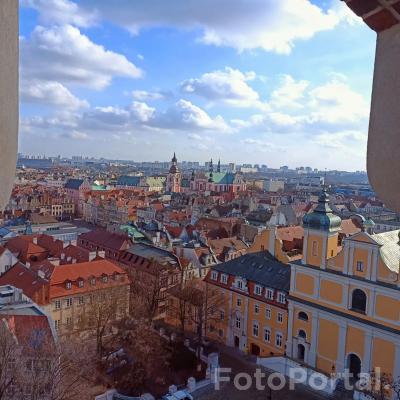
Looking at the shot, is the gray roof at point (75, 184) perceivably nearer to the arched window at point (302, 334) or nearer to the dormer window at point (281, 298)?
the dormer window at point (281, 298)

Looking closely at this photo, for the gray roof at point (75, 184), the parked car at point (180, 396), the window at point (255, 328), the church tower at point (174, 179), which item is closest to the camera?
the parked car at point (180, 396)

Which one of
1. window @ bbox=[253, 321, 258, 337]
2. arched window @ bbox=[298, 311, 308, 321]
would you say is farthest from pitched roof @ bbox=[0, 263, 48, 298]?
arched window @ bbox=[298, 311, 308, 321]

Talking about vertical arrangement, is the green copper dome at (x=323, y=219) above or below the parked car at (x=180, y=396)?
above

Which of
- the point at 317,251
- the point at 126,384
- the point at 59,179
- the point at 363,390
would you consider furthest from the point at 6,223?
the point at 59,179

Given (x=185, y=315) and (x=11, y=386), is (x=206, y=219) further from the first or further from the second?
(x=11, y=386)

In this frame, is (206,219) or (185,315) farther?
(206,219)

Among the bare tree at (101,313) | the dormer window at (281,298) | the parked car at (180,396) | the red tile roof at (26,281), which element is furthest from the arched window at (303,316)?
the red tile roof at (26,281)

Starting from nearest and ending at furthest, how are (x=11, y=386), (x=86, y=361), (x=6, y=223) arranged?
(x=11, y=386), (x=86, y=361), (x=6, y=223)

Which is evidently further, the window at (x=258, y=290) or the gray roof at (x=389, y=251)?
the window at (x=258, y=290)
